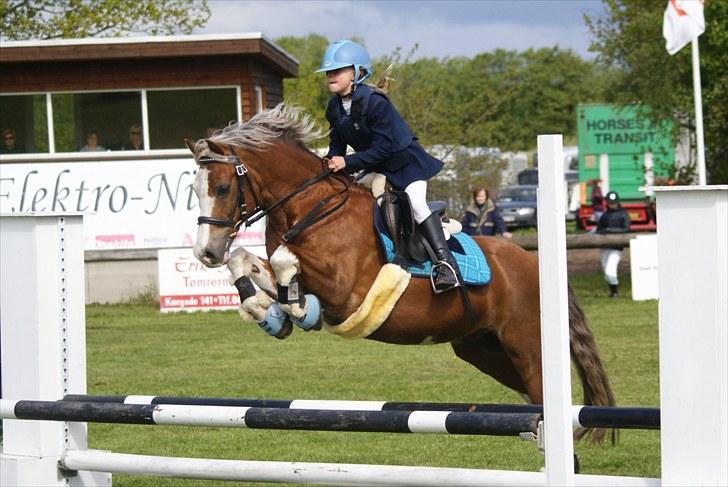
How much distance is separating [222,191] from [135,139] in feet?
47.3

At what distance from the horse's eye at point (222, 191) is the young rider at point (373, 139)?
587 millimetres

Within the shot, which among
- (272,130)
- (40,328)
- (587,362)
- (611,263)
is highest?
(272,130)

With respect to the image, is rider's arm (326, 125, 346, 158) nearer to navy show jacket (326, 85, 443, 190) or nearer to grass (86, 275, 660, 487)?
navy show jacket (326, 85, 443, 190)

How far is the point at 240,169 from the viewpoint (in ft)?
19.8

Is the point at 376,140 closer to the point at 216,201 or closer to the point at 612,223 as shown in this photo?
the point at 216,201

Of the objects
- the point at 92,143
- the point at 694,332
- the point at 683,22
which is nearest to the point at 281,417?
the point at 694,332

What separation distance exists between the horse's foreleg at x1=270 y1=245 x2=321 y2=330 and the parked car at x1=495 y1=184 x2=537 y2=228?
32362mm

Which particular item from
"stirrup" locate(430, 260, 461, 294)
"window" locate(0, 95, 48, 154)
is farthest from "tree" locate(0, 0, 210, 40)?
"stirrup" locate(430, 260, 461, 294)

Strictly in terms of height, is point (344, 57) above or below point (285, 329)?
above

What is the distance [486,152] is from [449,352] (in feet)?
46.5

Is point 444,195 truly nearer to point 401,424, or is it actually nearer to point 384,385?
point 384,385

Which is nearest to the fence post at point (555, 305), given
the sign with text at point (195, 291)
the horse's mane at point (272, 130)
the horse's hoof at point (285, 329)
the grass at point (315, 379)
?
the horse's hoof at point (285, 329)

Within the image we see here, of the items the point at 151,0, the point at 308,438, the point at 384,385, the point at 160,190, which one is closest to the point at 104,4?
the point at 151,0

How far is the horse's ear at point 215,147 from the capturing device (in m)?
6.02
